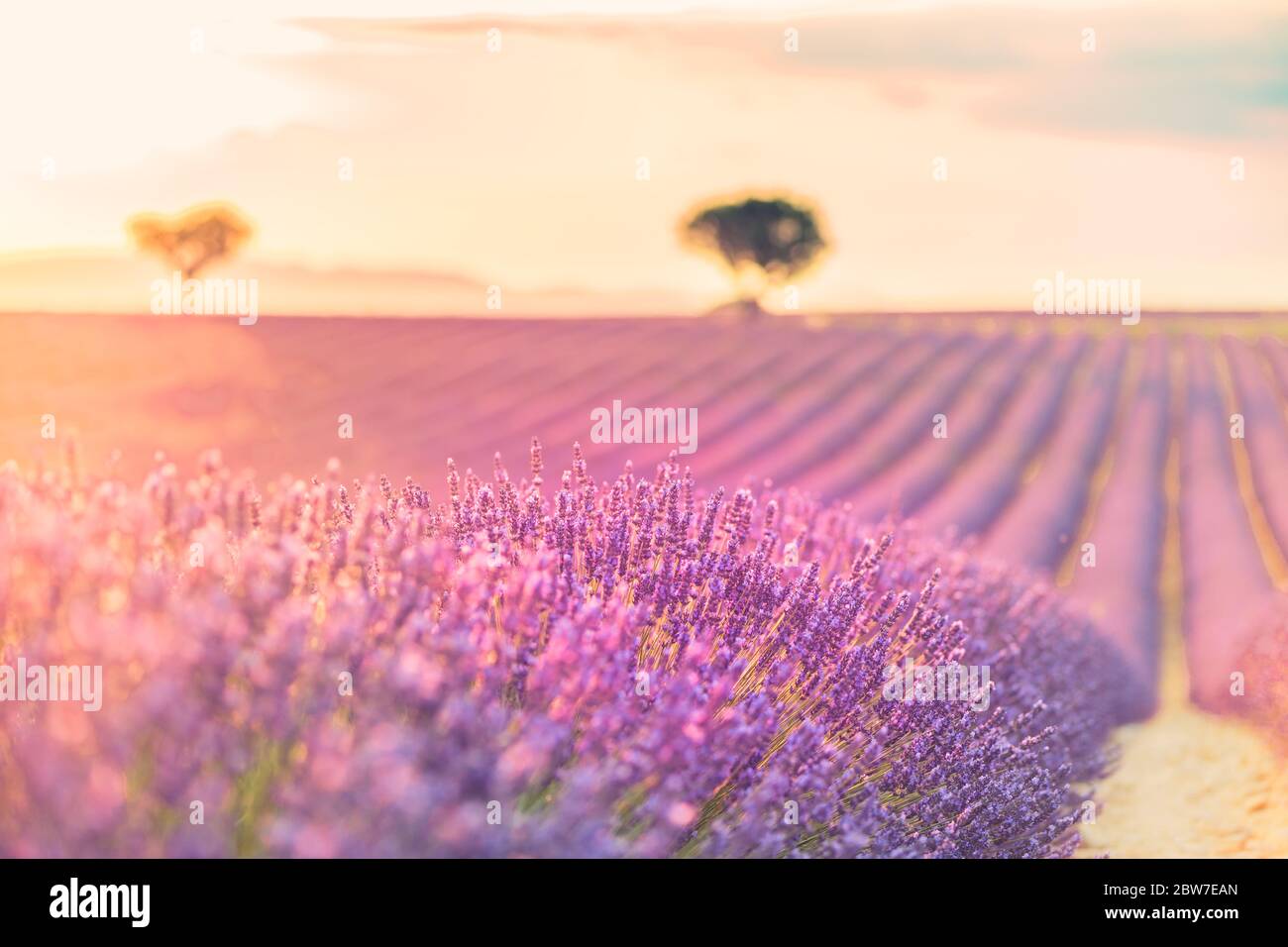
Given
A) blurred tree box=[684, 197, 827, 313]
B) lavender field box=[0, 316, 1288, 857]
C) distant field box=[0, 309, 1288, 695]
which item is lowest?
lavender field box=[0, 316, 1288, 857]

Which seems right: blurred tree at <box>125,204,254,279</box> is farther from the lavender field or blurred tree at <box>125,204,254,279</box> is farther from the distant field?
the lavender field

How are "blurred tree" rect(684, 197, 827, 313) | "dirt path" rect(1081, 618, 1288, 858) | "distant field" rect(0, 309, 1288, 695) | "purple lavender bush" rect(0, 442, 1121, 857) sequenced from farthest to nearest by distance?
"blurred tree" rect(684, 197, 827, 313), "distant field" rect(0, 309, 1288, 695), "dirt path" rect(1081, 618, 1288, 858), "purple lavender bush" rect(0, 442, 1121, 857)

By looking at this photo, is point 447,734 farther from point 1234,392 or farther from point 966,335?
point 966,335

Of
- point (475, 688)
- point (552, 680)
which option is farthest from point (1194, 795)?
point (475, 688)

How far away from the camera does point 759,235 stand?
1455 inches

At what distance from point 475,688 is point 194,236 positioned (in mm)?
39131

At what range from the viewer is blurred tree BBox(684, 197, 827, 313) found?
3681 cm

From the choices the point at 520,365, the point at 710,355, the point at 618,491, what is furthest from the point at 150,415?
the point at 618,491

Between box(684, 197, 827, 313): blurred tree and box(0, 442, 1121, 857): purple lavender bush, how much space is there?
33129 millimetres

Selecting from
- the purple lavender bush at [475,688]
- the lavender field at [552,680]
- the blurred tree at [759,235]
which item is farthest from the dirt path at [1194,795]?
the blurred tree at [759,235]

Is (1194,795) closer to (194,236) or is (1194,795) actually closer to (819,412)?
(819,412)

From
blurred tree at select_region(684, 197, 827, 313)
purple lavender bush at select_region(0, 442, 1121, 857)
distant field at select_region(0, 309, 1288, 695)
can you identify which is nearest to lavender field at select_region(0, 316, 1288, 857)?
purple lavender bush at select_region(0, 442, 1121, 857)

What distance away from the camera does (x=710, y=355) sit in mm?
19297

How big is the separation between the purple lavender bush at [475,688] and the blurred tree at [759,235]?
33129 millimetres
